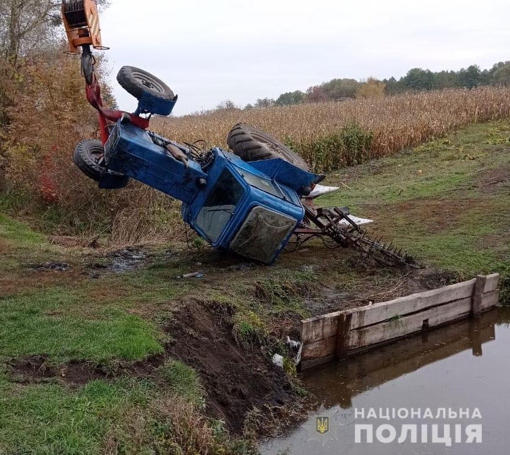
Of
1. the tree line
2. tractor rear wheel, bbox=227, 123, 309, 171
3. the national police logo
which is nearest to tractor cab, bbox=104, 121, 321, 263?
tractor rear wheel, bbox=227, 123, 309, 171

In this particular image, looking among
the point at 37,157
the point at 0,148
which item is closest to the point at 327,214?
the point at 37,157

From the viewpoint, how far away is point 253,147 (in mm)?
9578

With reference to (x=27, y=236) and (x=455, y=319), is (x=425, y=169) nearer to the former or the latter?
(x=455, y=319)

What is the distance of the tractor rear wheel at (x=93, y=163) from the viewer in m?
8.31

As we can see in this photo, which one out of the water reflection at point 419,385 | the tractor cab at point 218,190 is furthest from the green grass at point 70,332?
the tractor cab at point 218,190

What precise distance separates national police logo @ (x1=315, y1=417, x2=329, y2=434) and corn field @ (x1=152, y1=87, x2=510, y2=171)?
12936 millimetres

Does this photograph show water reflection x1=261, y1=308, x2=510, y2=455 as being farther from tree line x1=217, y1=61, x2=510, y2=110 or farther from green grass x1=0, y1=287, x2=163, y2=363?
tree line x1=217, y1=61, x2=510, y2=110

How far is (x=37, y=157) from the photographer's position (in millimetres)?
15539

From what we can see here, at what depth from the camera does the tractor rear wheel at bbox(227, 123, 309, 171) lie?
31.3 feet

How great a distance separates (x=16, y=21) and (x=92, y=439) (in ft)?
61.0

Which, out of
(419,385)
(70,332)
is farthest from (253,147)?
(70,332)

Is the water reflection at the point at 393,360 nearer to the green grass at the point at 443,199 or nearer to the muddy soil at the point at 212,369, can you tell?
the muddy soil at the point at 212,369

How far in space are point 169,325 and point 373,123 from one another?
17.1 meters

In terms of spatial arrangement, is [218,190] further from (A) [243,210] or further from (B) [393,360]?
(B) [393,360]
